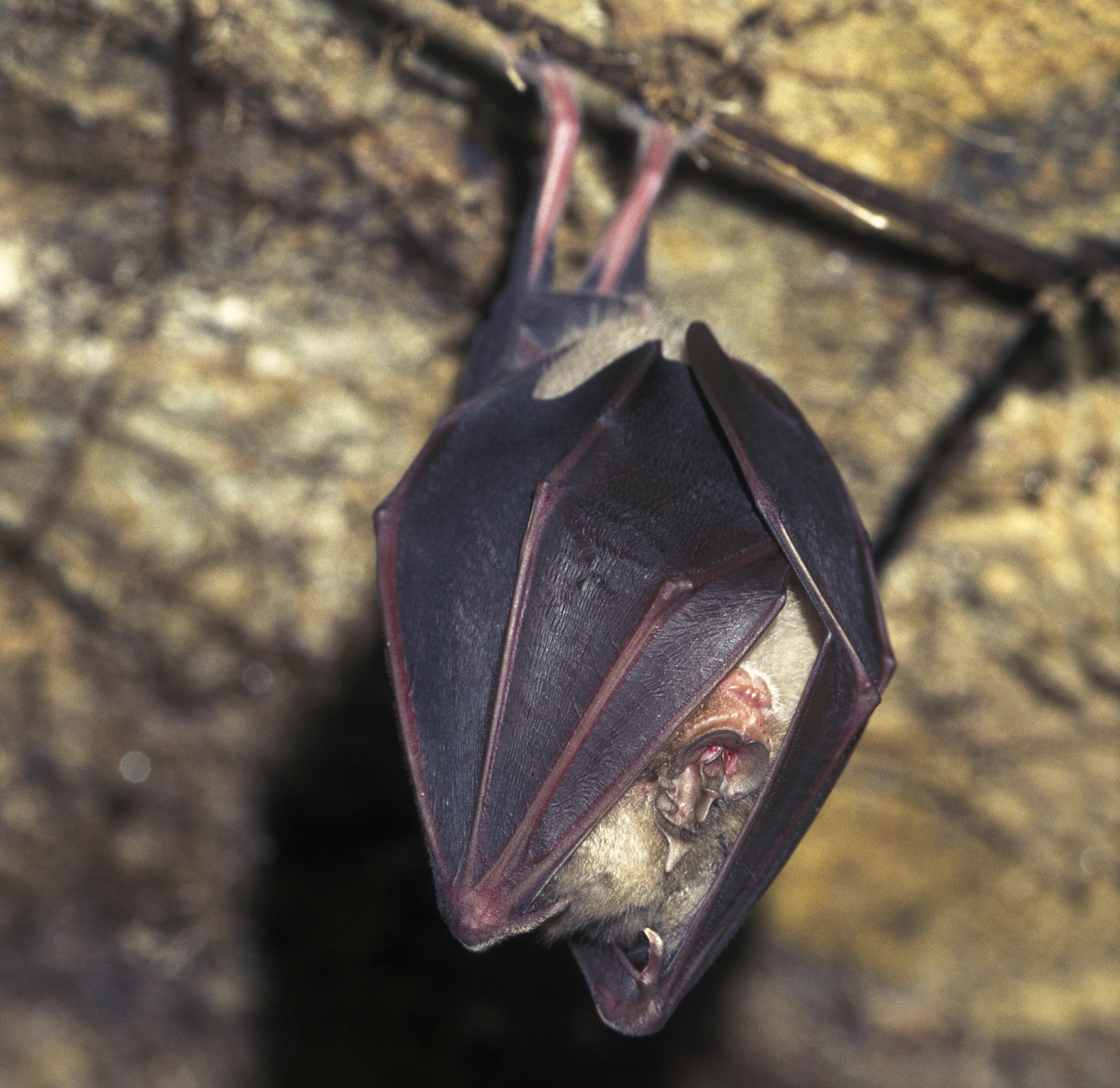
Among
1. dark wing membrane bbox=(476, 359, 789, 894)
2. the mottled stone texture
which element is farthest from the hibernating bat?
the mottled stone texture

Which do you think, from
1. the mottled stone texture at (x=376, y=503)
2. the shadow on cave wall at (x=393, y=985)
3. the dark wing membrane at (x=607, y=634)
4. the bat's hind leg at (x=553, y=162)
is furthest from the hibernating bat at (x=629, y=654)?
the shadow on cave wall at (x=393, y=985)

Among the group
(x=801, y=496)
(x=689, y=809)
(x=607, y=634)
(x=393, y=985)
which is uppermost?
(x=801, y=496)

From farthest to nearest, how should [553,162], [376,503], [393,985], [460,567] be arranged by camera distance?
1. [393,985]
2. [376,503]
3. [553,162]
4. [460,567]

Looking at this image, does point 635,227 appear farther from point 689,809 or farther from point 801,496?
point 689,809

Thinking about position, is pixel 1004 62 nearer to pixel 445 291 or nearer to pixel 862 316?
pixel 862 316

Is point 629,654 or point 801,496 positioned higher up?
point 801,496

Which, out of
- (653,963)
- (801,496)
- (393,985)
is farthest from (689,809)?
(393,985)

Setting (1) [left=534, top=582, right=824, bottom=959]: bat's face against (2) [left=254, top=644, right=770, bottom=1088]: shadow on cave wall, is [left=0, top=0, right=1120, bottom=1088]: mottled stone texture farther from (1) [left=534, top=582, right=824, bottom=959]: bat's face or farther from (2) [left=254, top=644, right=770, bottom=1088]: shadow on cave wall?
(1) [left=534, top=582, right=824, bottom=959]: bat's face

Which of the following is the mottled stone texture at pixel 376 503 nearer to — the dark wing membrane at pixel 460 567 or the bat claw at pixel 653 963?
the dark wing membrane at pixel 460 567
